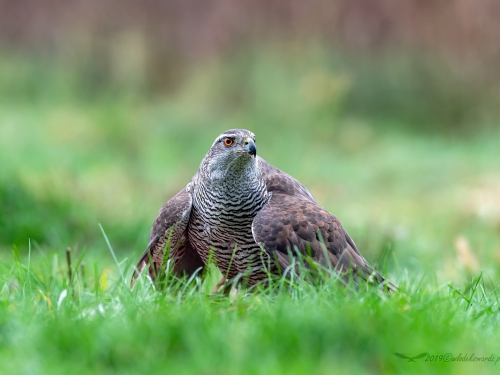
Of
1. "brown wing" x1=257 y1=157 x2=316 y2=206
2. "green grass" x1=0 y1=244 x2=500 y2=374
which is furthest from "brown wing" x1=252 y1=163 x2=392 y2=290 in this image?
"green grass" x1=0 y1=244 x2=500 y2=374

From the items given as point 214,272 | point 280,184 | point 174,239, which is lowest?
point 214,272

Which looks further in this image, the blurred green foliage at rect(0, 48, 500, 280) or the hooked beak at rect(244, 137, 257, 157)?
the blurred green foliage at rect(0, 48, 500, 280)

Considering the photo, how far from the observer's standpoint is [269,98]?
43.7ft

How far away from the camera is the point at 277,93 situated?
43.5 ft

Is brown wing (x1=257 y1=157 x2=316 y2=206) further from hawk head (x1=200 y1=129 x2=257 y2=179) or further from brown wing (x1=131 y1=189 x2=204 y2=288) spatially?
brown wing (x1=131 y1=189 x2=204 y2=288)

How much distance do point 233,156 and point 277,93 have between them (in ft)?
28.6

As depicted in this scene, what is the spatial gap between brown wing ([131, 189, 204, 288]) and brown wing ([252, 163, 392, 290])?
546 millimetres

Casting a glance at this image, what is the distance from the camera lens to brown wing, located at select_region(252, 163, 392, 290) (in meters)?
4.31

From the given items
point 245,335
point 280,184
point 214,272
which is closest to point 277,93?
point 214,272

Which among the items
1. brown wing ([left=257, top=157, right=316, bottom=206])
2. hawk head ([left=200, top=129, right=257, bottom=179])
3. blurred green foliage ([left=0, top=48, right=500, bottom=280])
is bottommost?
blurred green foliage ([left=0, top=48, right=500, bottom=280])

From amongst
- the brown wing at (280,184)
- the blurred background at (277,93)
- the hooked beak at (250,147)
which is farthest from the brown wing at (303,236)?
the blurred background at (277,93)

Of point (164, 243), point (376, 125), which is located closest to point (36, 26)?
point (376, 125)

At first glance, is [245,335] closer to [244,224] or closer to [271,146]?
[244,224]

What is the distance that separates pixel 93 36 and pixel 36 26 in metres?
1.80
